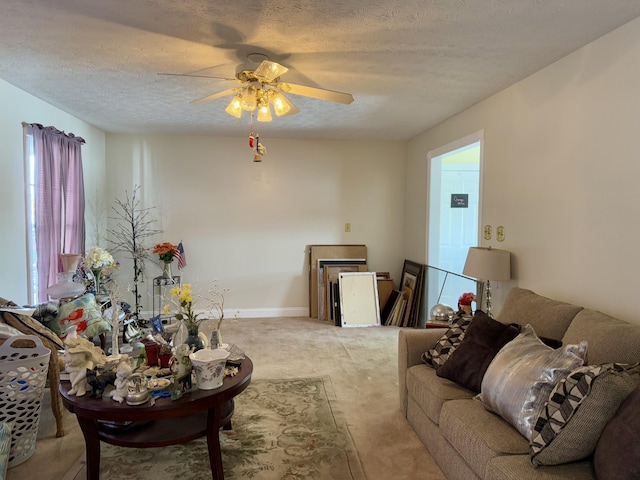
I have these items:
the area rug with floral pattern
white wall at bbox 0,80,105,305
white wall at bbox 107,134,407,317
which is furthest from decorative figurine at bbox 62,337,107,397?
white wall at bbox 107,134,407,317

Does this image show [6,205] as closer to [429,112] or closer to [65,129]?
[65,129]

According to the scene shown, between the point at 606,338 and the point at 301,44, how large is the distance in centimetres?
218

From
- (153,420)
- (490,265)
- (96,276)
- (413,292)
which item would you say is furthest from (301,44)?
(413,292)

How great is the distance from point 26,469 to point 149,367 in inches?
31.8

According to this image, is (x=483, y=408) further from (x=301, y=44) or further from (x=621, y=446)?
(x=301, y=44)

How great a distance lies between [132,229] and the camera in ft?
17.2

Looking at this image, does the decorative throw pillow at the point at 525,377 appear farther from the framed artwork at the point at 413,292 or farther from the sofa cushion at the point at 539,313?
the framed artwork at the point at 413,292

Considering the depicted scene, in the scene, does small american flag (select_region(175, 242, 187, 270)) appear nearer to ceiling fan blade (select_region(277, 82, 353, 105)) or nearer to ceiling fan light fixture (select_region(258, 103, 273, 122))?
ceiling fan light fixture (select_region(258, 103, 273, 122))

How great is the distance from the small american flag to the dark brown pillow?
14.8 feet

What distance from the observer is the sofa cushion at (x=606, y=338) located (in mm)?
1740

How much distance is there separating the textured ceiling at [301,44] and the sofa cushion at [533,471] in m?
1.97

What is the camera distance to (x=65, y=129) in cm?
405

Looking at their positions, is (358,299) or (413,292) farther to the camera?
(358,299)

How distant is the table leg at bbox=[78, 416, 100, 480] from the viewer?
196 centimetres
